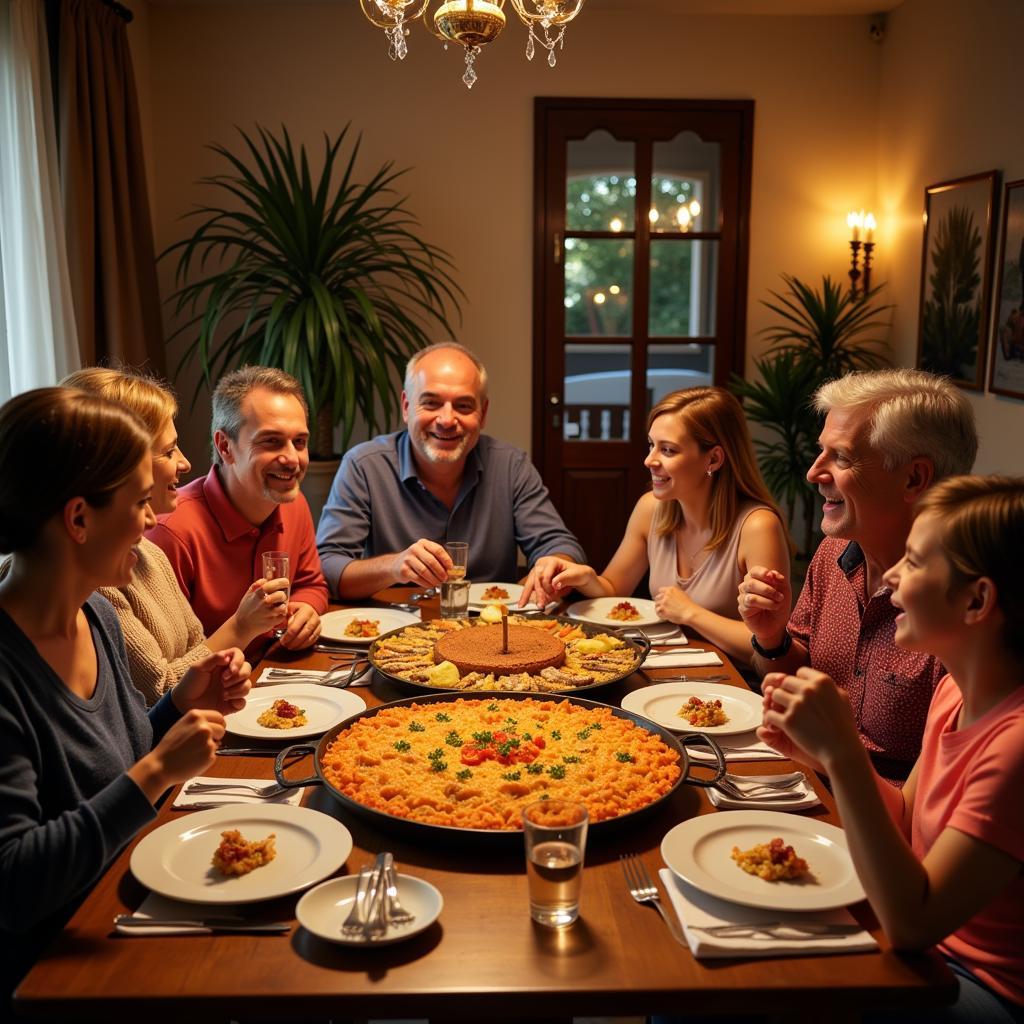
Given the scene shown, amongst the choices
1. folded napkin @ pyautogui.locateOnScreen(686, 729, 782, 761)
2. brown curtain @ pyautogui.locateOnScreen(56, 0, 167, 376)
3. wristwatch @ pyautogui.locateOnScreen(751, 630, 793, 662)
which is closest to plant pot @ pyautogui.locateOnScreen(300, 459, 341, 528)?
brown curtain @ pyautogui.locateOnScreen(56, 0, 167, 376)

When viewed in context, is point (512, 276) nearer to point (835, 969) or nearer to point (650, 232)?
point (650, 232)

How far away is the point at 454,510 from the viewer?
124 inches

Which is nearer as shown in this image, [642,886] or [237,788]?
[642,886]

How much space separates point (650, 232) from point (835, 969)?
4.63m

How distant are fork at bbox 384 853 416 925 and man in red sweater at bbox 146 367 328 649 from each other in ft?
4.10

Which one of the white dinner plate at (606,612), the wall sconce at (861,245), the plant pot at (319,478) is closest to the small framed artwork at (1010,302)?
the wall sconce at (861,245)

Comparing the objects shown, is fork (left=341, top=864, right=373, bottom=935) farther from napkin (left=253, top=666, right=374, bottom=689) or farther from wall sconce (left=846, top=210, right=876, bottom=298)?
wall sconce (left=846, top=210, right=876, bottom=298)

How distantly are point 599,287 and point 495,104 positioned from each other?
1.01 meters

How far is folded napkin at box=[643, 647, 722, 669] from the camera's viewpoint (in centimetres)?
214

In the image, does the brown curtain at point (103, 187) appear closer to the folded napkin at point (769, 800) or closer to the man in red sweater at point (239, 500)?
the man in red sweater at point (239, 500)

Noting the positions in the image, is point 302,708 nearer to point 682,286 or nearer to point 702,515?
point 702,515

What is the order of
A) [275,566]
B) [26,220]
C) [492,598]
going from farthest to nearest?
1. [26,220]
2. [492,598]
3. [275,566]

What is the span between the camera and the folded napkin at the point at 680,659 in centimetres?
214

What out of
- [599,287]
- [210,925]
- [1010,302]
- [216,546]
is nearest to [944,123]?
[1010,302]
